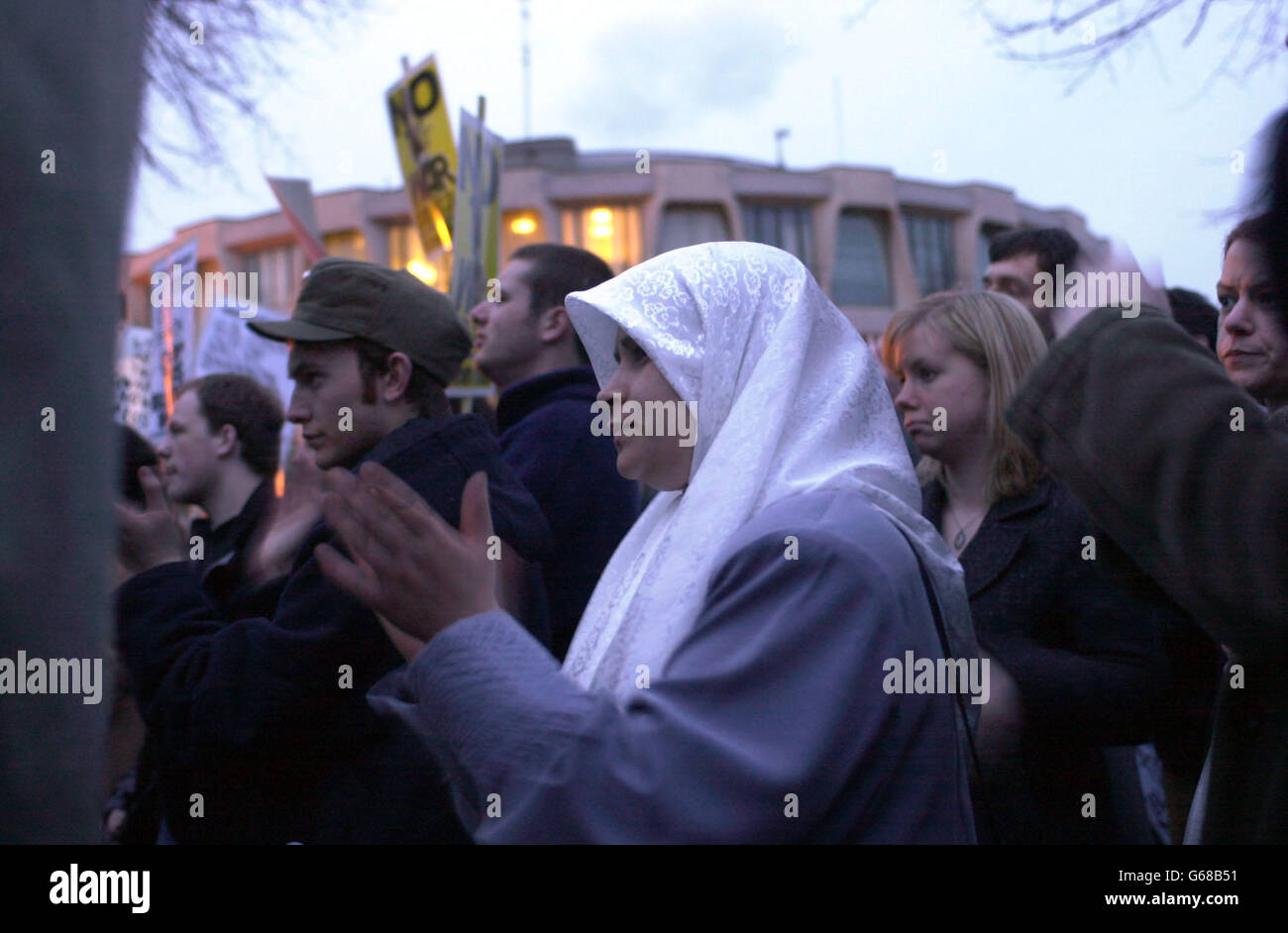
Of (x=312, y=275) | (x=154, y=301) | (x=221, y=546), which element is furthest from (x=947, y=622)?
(x=154, y=301)

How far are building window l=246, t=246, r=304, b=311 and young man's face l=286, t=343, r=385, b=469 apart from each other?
3444 centimetres

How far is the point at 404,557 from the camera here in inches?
51.6

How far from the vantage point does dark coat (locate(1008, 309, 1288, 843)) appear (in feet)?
3.98

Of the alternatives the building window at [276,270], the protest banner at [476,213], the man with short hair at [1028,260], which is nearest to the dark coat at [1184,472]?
the man with short hair at [1028,260]

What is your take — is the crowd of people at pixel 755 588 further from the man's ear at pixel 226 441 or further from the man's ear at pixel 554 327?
the man's ear at pixel 226 441

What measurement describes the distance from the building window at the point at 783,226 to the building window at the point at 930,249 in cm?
329

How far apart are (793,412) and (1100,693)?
1013 mm

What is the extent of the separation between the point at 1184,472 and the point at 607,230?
108 ft

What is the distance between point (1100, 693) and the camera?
2.19m

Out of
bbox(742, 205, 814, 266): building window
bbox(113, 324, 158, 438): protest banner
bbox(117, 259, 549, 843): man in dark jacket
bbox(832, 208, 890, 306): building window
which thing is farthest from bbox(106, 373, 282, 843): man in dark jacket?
bbox(832, 208, 890, 306): building window

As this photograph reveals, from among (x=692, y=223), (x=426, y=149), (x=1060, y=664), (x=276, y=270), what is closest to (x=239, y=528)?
(x=1060, y=664)

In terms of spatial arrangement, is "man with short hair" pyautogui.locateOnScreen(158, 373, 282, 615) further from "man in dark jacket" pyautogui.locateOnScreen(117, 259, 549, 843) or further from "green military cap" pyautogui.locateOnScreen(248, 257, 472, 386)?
"man in dark jacket" pyautogui.locateOnScreen(117, 259, 549, 843)

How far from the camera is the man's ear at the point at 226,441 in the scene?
351 centimetres

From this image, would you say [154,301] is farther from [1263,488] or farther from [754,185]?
[754,185]
